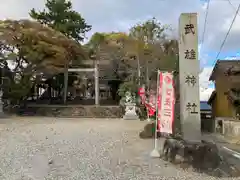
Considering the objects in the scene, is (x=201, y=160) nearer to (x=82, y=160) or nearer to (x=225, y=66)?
(x=82, y=160)

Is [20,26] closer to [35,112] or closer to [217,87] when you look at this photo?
[35,112]

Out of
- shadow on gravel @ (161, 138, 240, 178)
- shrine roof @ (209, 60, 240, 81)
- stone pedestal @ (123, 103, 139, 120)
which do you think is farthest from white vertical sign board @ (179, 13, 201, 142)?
stone pedestal @ (123, 103, 139, 120)

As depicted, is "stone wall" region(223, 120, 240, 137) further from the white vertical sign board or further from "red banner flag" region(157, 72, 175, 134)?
"red banner flag" region(157, 72, 175, 134)

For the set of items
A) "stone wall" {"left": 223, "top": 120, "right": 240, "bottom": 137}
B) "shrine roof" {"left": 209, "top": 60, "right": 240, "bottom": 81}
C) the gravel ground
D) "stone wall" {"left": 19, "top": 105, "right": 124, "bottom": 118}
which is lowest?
the gravel ground

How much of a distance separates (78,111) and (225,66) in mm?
10430

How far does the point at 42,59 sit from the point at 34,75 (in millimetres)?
1433

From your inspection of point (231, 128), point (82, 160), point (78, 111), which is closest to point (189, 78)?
point (82, 160)

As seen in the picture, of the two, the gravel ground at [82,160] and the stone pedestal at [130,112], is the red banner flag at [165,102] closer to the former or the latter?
the gravel ground at [82,160]

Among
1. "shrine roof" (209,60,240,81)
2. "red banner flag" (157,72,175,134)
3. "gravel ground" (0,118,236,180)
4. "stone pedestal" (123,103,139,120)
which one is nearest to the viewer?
"gravel ground" (0,118,236,180)

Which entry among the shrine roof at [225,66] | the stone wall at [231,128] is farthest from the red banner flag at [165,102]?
the shrine roof at [225,66]

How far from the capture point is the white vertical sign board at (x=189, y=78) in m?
6.85

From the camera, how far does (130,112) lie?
58.7 ft

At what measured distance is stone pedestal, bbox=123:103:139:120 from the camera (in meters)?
17.8

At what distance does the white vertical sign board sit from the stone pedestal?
10.8 meters
